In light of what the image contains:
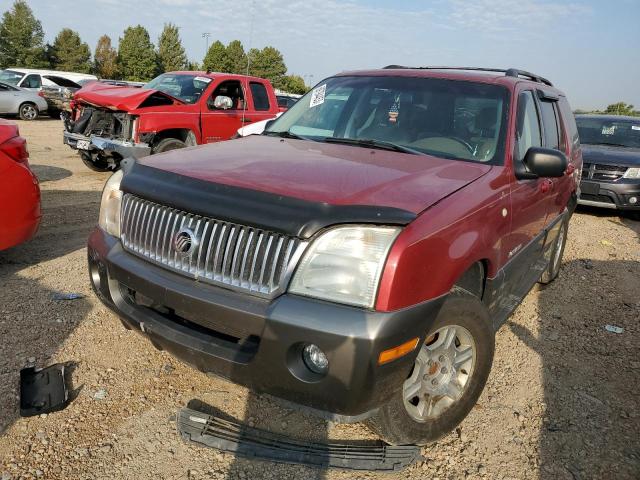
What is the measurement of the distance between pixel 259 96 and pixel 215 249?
26.5ft

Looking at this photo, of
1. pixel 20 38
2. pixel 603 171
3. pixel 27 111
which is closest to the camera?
pixel 603 171

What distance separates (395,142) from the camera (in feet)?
10.7

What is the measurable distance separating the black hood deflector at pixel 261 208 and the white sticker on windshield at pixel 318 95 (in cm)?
172

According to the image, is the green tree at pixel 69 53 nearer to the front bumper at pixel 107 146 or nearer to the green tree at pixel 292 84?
the green tree at pixel 292 84

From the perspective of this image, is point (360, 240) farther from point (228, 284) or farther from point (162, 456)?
point (162, 456)

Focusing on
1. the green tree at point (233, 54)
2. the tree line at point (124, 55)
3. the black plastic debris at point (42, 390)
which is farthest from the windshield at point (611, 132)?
the green tree at point (233, 54)

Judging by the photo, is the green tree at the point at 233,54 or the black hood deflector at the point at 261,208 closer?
the black hood deflector at the point at 261,208

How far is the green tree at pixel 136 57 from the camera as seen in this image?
59844 mm

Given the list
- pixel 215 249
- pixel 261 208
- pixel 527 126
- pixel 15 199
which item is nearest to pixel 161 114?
pixel 15 199

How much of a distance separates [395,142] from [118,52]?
66.7m

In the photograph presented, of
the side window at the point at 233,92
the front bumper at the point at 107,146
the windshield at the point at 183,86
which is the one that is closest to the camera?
the front bumper at the point at 107,146

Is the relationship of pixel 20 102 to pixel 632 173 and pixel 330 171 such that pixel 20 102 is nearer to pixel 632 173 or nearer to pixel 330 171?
pixel 632 173

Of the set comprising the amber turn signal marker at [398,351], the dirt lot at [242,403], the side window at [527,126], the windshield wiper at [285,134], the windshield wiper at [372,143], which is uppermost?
the side window at [527,126]

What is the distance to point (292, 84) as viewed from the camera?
56.0m
